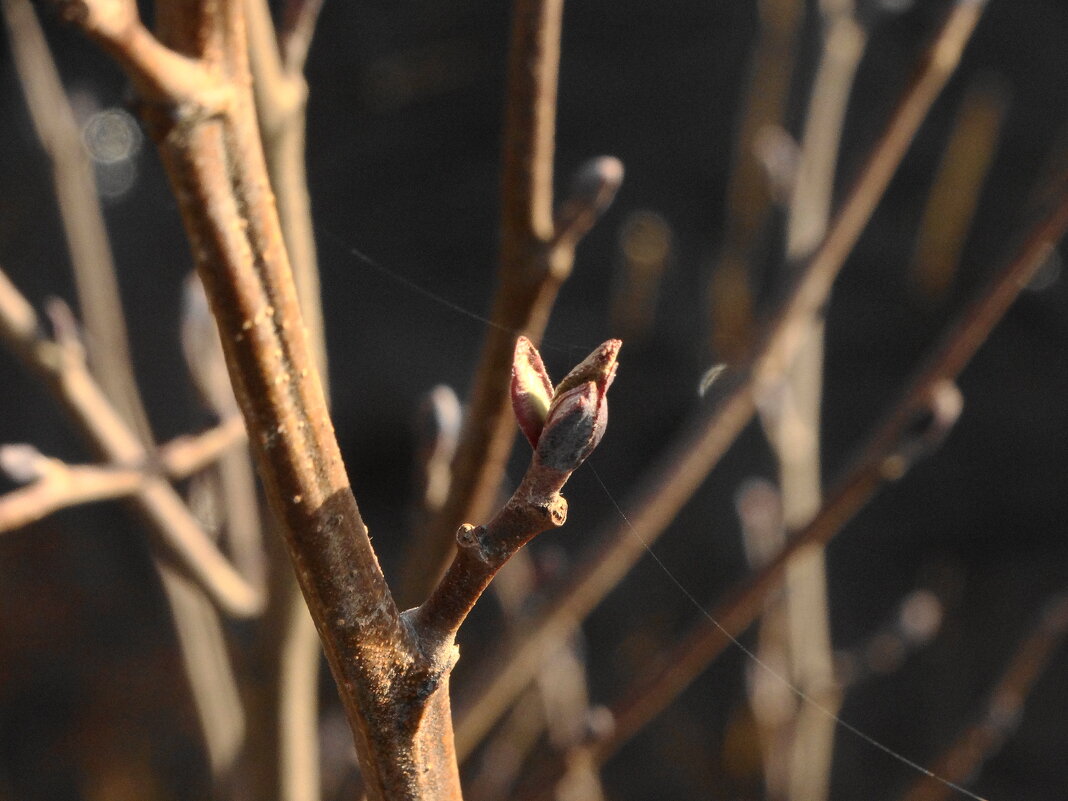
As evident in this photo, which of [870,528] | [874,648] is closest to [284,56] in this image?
[874,648]

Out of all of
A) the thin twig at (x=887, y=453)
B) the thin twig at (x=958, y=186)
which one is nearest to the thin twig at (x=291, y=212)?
the thin twig at (x=887, y=453)

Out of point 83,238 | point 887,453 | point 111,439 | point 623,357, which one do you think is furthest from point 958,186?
point 111,439

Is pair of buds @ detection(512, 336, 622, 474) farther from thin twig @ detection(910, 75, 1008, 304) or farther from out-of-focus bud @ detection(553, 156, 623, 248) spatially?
thin twig @ detection(910, 75, 1008, 304)

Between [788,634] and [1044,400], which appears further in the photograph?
[1044,400]

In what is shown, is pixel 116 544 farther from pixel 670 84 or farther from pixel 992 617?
pixel 992 617

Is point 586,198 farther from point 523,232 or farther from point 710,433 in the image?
point 710,433

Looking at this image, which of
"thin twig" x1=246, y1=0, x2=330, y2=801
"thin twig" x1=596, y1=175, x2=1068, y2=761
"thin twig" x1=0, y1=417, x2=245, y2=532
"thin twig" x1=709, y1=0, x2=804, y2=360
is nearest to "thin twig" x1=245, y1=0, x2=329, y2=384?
"thin twig" x1=246, y1=0, x2=330, y2=801
